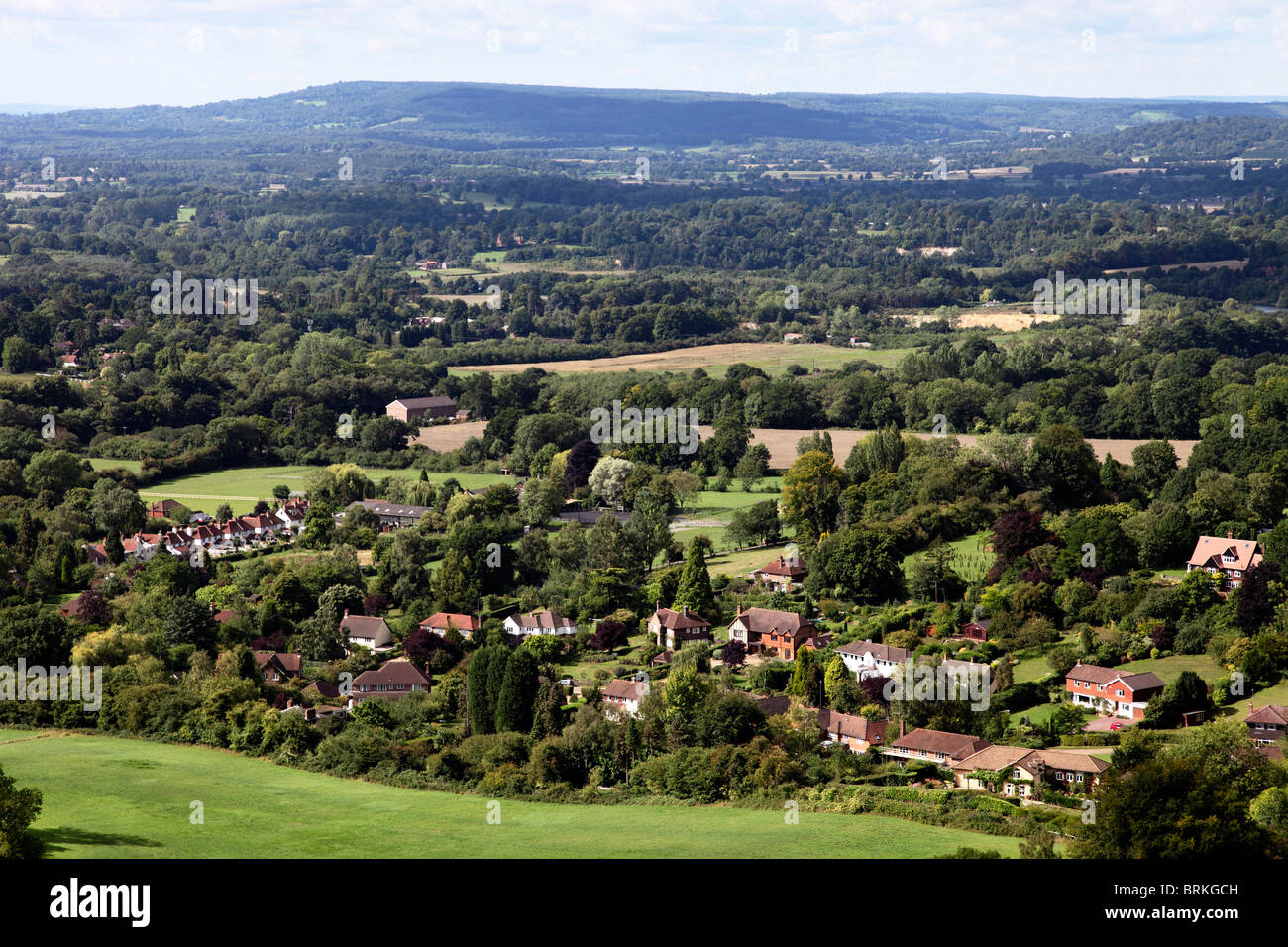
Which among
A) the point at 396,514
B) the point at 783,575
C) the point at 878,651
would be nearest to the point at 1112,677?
the point at 878,651

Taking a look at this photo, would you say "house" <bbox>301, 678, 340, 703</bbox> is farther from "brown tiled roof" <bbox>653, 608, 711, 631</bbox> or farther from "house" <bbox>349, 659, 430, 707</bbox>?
"brown tiled roof" <bbox>653, 608, 711, 631</bbox>

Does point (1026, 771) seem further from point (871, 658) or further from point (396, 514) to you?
point (396, 514)

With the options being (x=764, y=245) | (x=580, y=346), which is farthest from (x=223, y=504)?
(x=764, y=245)

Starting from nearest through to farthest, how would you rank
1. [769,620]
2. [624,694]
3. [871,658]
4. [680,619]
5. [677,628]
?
[624,694] → [871,658] → [769,620] → [677,628] → [680,619]

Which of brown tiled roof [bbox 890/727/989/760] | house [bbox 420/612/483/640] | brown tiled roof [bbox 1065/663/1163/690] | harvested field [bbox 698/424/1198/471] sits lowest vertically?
house [bbox 420/612/483/640]

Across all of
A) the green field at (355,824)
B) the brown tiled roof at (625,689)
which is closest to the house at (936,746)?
the green field at (355,824)

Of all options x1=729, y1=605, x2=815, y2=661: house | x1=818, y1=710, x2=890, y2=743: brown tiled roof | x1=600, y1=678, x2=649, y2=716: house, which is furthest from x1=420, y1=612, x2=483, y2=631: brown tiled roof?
x1=818, y1=710, x2=890, y2=743: brown tiled roof
